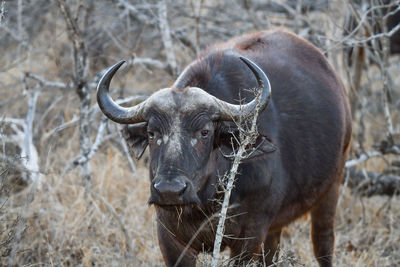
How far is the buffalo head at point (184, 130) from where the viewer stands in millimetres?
3322

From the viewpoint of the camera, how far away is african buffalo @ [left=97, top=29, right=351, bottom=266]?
352 cm

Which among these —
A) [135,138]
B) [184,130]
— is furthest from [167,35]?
[184,130]

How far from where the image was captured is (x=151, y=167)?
11.9ft

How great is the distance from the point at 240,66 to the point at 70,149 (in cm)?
339

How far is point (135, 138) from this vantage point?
13.1 feet

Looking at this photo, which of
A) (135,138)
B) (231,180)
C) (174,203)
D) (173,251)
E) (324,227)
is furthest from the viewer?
(324,227)

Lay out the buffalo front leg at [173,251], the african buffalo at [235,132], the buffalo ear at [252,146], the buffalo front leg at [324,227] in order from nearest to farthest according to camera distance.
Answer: the african buffalo at [235,132]
the buffalo ear at [252,146]
the buffalo front leg at [173,251]
the buffalo front leg at [324,227]

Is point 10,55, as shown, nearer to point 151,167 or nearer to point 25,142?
point 25,142

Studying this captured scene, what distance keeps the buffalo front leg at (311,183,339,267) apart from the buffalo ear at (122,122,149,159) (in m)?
1.85

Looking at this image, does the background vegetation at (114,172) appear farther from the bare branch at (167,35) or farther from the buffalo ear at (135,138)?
the buffalo ear at (135,138)

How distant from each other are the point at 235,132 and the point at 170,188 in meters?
0.74

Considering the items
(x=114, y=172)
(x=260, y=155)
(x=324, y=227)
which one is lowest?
(x=114, y=172)

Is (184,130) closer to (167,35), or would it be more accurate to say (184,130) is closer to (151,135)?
(151,135)

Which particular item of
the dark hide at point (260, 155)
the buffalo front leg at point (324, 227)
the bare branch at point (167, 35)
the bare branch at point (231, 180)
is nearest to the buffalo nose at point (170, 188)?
the dark hide at point (260, 155)
